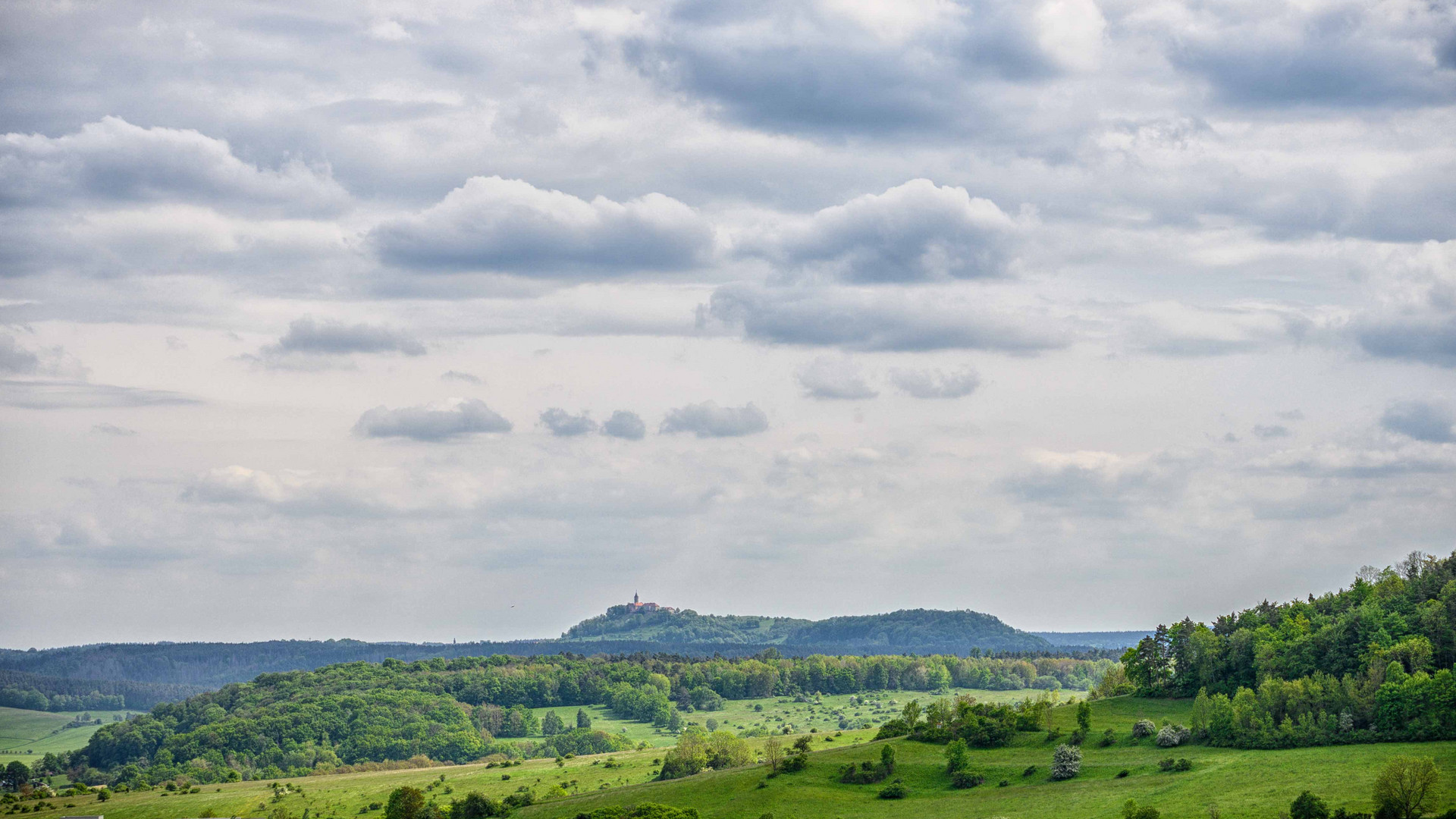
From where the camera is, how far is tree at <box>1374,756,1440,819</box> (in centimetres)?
12394

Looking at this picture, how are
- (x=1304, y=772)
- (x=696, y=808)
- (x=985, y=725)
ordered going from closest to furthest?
(x=1304, y=772) → (x=696, y=808) → (x=985, y=725)

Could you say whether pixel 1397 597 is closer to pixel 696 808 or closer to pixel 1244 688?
pixel 1244 688

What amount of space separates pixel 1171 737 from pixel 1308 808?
47377 mm

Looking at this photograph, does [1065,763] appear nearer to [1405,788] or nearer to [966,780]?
[966,780]

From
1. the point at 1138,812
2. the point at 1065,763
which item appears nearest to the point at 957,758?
the point at 1065,763

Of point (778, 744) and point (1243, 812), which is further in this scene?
point (778, 744)

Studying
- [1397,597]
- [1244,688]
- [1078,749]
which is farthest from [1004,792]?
[1397,597]

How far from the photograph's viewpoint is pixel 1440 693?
519ft

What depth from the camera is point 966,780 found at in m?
169

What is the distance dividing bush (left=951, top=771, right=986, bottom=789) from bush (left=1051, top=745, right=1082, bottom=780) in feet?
32.8

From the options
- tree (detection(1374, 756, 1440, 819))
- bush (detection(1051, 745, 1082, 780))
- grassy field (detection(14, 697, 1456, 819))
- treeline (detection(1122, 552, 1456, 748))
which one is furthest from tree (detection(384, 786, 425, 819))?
tree (detection(1374, 756, 1440, 819))

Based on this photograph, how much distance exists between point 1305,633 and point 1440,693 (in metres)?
39.0

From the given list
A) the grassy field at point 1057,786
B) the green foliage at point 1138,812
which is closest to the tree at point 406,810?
the grassy field at point 1057,786

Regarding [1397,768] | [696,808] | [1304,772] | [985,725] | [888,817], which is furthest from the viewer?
[985,725]
